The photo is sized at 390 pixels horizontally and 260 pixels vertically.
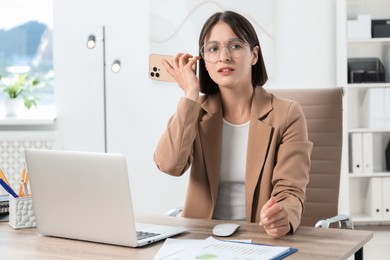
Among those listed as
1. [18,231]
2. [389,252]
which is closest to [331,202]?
[18,231]

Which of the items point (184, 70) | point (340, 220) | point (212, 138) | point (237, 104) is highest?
point (184, 70)

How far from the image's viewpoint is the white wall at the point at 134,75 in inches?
182

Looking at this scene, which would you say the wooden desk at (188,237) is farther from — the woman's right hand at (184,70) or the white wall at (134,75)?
the white wall at (134,75)

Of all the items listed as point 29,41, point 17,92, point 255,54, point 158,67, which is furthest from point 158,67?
point 29,41

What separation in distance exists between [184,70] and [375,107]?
8.97 feet

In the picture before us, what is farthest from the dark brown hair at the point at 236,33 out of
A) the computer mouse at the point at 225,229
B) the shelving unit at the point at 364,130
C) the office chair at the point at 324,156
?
the shelving unit at the point at 364,130

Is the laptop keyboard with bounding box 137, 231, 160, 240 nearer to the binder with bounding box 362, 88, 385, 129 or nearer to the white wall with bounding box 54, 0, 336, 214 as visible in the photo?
the white wall with bounding box 54, 0, 336, 214

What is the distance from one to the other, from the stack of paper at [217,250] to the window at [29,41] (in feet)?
11.8

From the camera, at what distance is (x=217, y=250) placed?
58.0 inches

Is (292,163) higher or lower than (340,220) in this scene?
higher

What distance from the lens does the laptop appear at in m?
1.56

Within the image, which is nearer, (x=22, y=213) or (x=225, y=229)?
(x=225, y=229)

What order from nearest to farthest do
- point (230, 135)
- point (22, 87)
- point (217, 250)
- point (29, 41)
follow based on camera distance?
point (217, 250)
point (230, 135)
point (22, 87)
point (29, 41)

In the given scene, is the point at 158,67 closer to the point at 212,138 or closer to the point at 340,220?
the point at 212,138
